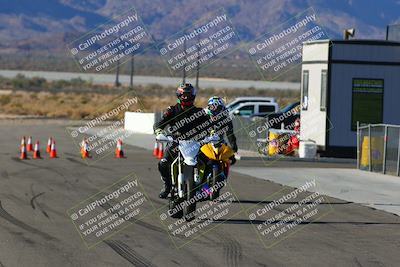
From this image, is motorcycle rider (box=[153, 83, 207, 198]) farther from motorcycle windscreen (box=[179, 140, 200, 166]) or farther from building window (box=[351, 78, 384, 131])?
building window (box=[351, 78, 384, 131])

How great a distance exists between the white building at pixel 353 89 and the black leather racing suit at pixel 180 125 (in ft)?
56.3

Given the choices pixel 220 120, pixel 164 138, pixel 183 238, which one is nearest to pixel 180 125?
pixel 164 138

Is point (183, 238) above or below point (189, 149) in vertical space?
below

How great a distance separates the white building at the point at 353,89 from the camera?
31641mm

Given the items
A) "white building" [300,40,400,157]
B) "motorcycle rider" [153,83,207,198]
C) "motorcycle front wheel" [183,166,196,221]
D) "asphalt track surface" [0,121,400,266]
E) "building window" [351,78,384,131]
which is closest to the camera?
"asphalt track surface" [0,121,400,266]

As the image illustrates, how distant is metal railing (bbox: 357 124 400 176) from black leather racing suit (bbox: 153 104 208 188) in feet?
35.4

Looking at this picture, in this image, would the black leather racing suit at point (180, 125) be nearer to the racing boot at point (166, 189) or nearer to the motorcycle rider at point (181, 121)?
the motorcycle rider at point (181, 121)

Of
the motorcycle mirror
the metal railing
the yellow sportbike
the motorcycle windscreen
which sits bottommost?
the metal railing

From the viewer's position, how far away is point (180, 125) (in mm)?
14773

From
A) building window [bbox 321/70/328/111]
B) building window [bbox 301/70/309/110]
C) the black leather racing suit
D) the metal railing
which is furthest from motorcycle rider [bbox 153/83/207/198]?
building window [bbox 301/70/309/110]

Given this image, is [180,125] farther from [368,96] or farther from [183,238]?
[368,96]

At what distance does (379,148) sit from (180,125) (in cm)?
1253

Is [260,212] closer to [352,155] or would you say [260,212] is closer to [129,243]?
[129,243]

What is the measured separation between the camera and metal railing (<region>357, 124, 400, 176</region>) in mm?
25062
